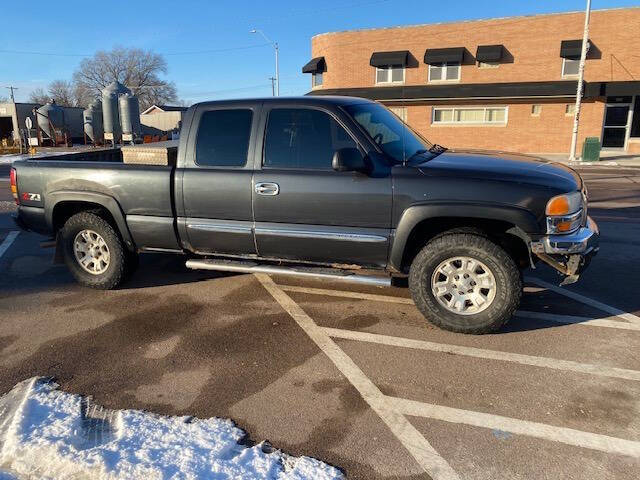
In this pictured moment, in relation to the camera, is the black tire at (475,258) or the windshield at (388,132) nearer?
the black tire at (475,258)

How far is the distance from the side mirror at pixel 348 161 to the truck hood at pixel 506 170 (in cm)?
50

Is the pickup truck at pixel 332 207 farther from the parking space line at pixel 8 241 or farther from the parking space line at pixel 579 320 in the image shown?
the parking space line at pixel 8 241

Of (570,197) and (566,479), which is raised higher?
(570,197)

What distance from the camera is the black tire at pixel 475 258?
157 inches

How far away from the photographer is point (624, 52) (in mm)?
23953

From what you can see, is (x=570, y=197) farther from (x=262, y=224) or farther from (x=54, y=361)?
(x=54, y=361)

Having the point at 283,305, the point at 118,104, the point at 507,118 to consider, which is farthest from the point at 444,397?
the point at 118,104

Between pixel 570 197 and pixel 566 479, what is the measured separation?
2.17 metres

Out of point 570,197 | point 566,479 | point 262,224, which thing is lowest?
point 566,479

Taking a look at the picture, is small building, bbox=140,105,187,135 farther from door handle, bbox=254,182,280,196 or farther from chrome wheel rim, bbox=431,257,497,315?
chrome wheel rim, bbox=431,257,497,315

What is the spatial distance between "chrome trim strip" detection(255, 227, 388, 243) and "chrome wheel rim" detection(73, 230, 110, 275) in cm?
191

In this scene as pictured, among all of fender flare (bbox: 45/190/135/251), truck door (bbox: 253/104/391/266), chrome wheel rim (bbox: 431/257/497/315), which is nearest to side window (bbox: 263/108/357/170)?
truck door (bbox: 253/104/391/266)

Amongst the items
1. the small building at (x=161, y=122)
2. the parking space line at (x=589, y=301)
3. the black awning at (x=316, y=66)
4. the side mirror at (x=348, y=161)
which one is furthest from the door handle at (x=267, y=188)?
the small building at (x=161, y=122)

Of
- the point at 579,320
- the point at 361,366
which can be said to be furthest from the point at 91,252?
the point at 579,320
